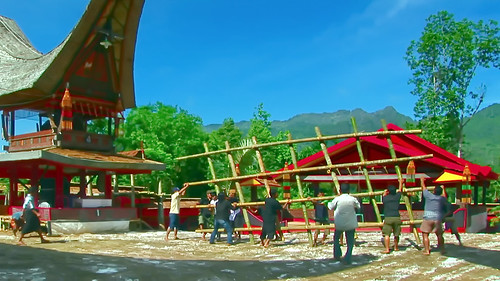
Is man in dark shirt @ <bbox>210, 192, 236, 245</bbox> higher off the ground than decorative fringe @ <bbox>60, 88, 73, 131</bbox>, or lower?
lower

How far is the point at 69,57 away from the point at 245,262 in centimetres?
1415

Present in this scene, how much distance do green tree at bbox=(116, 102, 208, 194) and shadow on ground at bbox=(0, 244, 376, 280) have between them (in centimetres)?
2758

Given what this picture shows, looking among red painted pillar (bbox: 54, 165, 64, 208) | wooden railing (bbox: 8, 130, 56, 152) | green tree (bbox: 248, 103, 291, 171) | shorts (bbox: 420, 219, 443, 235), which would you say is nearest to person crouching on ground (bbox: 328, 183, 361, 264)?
shorts (bbox: 420, 219, 443, 235)

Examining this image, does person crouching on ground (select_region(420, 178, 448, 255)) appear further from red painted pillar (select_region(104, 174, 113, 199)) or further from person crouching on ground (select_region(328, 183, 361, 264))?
red painted pillar (select_region(104, 174, 113, 199))

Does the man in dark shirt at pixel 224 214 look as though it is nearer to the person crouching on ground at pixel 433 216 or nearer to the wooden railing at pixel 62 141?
the person crouching on ground at pixel 433 216

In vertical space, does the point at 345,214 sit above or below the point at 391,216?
above

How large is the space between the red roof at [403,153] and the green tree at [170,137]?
19575 mm

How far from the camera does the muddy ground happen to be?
9.57 meters

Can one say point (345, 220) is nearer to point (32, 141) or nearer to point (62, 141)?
point (62, 141)

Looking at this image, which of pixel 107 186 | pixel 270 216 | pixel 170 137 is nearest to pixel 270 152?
pixel 170 137

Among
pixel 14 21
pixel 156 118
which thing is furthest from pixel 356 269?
pixel 156 118

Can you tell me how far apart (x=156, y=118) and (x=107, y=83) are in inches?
734

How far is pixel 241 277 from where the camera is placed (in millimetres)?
9609

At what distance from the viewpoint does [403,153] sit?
63.4 feet
